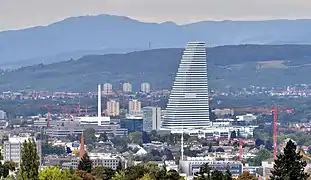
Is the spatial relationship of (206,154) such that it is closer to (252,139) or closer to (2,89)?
(252,139)

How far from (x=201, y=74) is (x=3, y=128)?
770 inches

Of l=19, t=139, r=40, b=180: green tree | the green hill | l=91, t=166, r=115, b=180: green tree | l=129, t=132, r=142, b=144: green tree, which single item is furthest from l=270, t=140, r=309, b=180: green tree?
the green hill

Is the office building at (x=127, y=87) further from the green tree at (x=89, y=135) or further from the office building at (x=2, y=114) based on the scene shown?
the green tree at (x=89, y=135)

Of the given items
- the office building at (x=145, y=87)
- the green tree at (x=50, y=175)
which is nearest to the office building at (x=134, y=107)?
the office building at (x=145, y=87)

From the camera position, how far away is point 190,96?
100250 mm

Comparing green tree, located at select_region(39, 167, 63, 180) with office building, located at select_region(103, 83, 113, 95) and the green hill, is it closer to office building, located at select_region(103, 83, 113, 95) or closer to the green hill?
office building, located at select_region(103, 83, 113, 95)

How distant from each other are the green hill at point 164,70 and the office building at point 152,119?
39.2m

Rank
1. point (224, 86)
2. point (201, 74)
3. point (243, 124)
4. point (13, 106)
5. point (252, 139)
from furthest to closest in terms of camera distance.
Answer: point (224, 86)
point (13, 106)
point (201, 74)
point (243, 124)
point (252, 139)

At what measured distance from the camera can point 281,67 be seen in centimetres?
15200

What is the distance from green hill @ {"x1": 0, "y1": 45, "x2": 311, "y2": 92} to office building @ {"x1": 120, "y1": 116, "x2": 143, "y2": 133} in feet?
128

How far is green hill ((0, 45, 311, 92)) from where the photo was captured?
14625 centimetres

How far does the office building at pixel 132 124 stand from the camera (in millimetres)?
94481

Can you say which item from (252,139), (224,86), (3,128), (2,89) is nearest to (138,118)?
(3,128)

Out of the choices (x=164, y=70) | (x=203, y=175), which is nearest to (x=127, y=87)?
(x=164, y=70)
